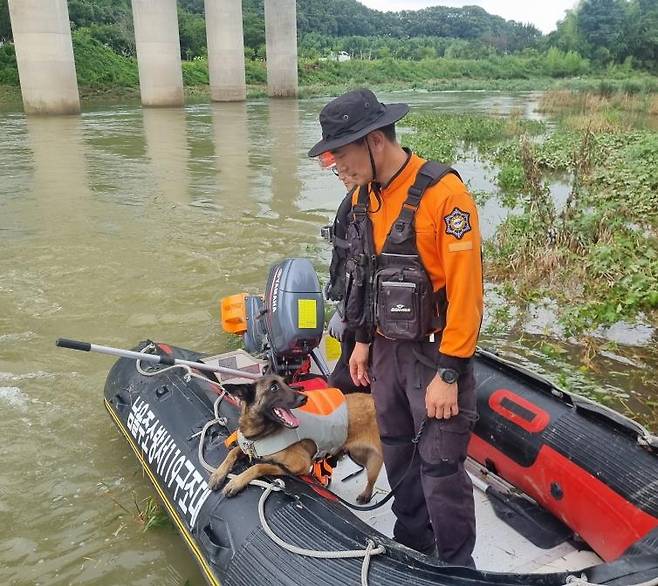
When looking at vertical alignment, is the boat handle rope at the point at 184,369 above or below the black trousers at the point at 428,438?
below

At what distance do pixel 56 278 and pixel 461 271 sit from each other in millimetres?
5724

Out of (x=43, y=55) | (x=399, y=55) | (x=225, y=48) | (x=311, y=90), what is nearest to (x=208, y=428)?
(x=43, y=55)

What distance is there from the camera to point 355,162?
6.80 ft

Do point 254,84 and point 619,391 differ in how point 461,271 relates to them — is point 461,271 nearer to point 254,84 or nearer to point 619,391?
point 619,391

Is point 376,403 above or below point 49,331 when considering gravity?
above

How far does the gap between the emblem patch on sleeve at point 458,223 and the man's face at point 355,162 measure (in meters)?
0.33

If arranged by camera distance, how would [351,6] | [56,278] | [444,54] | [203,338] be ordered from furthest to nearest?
1. [351,6]
2. [444,54]
3. [56,278]
4. [203,338]

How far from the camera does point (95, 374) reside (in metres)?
4.61

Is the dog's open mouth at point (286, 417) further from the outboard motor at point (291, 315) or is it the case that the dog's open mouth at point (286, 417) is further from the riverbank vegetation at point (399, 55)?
the riverbank vegetation at point (399, 55)

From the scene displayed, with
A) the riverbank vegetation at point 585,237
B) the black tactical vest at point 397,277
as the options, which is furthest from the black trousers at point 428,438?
the riverbank vegetation at point 585,237

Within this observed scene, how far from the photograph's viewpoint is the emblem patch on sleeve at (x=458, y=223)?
1.94 metres

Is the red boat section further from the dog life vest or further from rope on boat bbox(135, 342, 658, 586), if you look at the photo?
the dog life vest

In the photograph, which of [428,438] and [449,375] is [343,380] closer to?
[428,438]

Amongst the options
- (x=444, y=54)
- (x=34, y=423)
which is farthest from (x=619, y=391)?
(x=444, y=54)
